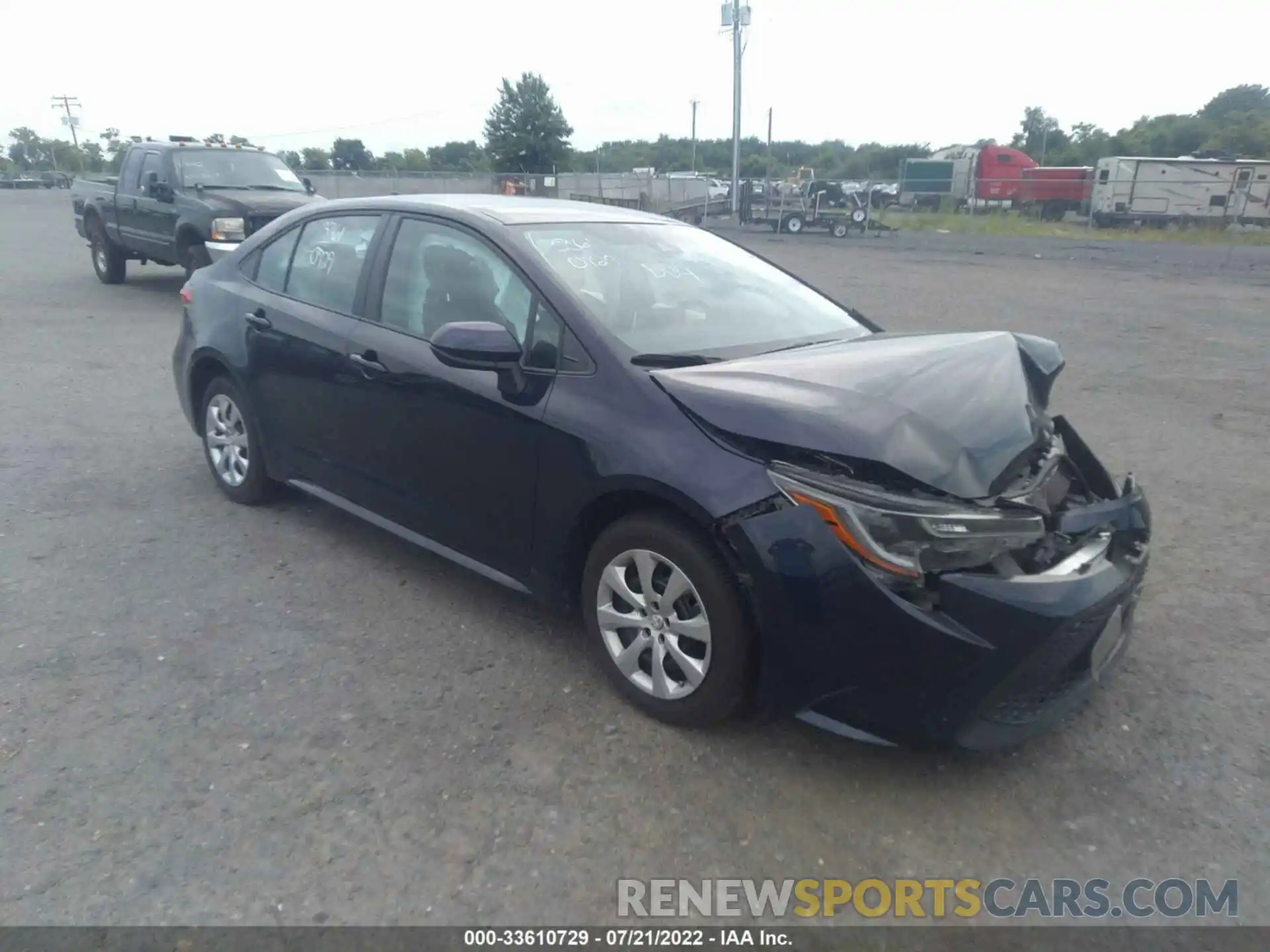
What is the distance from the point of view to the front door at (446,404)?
3.74 meters

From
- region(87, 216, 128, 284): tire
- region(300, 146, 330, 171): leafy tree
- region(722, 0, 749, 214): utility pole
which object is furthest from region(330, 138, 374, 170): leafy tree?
region(87, 216, 128, 284): tire

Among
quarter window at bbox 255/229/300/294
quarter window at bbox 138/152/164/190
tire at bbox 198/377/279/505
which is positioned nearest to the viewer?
quarter window at bbox 255/229/300/294

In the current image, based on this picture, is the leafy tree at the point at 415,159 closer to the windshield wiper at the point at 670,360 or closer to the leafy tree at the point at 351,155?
the leafy tree at the point at 351,155

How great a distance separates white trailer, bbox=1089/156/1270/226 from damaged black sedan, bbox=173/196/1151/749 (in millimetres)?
36040

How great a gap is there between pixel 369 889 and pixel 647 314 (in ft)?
7.33

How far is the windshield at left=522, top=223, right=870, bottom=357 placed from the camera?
3.84 meters

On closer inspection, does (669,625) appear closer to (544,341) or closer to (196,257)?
(544,341)

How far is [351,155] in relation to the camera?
3189 inches

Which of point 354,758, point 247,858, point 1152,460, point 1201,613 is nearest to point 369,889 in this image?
point 247,858

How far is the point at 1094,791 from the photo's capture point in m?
3.11

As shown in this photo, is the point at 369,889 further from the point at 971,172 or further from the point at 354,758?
the point at 971,172

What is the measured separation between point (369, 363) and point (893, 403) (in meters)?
2.23

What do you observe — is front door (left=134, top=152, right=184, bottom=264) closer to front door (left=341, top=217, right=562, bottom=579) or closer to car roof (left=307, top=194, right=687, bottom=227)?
car roof (left=307, top=194, right=687, bottom=227)

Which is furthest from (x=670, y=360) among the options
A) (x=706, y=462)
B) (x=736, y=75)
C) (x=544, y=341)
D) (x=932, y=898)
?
(x=736, y=75)
